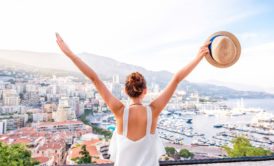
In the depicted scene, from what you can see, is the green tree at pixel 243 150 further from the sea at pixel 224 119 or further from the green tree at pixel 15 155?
the green tree at pixel 15 155

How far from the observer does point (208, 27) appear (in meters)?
3.85

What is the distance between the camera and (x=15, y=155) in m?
2.97

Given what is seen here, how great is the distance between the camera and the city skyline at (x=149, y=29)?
3092 mm

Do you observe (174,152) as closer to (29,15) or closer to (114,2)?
(114,2)

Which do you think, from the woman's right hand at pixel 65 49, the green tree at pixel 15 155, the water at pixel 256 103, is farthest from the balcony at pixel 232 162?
the woman's right hand at pixel 65 49

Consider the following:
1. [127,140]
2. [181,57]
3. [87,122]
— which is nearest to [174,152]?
[87,122]

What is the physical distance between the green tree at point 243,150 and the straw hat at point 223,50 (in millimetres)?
2339

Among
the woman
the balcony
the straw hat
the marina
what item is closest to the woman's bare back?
the woman

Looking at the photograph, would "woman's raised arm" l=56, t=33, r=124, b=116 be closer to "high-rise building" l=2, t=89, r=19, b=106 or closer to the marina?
"high-rise building" l=2, t=89, r=19, b=106

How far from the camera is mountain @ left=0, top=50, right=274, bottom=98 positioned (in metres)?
3.33

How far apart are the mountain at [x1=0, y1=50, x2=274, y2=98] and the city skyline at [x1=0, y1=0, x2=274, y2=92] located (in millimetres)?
95

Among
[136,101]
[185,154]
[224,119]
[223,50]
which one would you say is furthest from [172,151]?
[136,101]

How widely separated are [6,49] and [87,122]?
1.23m

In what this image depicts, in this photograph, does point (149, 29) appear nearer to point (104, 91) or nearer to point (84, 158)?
point (84, 158)
